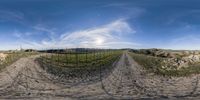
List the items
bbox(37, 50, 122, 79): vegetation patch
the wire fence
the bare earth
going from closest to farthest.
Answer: the bare earth < the wire fence < bbox(37, 50, 122, 79): vegetation patch

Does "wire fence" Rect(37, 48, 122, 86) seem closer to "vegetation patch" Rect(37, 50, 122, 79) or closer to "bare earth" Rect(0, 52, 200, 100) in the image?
"vegetation patch" Rect(37, 50, 122, 79)

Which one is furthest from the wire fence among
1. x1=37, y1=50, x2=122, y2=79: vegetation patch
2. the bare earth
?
the bare earth

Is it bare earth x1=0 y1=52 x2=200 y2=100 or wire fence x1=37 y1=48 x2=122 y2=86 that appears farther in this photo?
wire fence x1=37 y1=48 x2=122 y2=86

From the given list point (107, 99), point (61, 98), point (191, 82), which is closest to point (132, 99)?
point (107, 99)

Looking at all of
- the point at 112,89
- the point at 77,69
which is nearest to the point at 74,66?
the point at 77,69

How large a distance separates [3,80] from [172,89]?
1846cm

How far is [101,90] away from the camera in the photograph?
1121 inches

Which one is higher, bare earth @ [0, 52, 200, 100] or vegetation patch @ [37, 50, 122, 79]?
vegetation patch @ [37, 50, 122, 79]

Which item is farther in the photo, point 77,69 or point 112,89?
point 77,69

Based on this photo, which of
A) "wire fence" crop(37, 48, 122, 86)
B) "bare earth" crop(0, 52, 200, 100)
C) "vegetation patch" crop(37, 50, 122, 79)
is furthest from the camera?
"vegetation patch" crop(37, 50, 122, 79)

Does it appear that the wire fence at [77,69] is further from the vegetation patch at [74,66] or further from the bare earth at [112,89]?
the bare earth at [112,89]

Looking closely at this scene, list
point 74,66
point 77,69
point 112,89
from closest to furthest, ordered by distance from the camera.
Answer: point 112,89 → point 77,69 → point 74,66

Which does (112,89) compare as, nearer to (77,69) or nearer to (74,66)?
(77,69)

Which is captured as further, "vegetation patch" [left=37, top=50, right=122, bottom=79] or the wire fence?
"vegetation patch" [left=37, top=50, right=122, bottom=79]
